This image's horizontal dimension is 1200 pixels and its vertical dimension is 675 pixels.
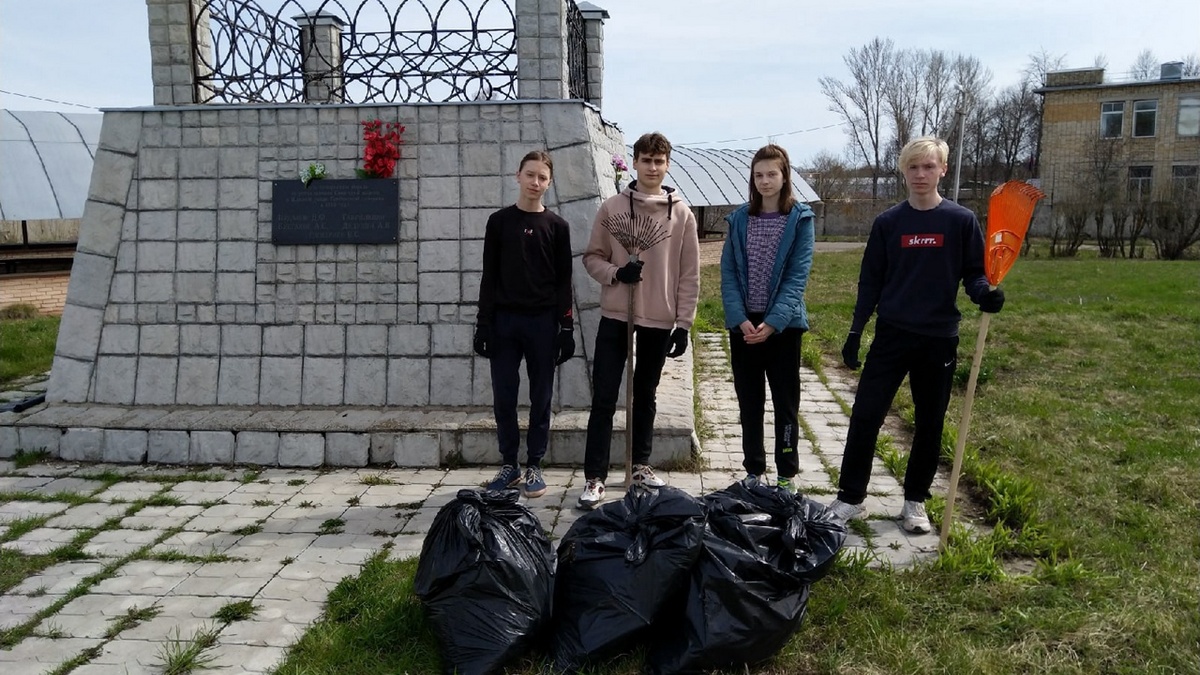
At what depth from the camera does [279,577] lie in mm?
3914

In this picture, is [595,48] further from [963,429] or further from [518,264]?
[963,429]

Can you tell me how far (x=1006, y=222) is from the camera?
3.79m

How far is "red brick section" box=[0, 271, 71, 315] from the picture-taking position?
12867 mm

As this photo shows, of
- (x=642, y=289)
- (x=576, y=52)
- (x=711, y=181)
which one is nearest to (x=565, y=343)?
(x=642, y=289)

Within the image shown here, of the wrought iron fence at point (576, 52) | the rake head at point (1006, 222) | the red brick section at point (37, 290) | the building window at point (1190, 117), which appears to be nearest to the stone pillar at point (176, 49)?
the wrought iron fence at point (576, 52)

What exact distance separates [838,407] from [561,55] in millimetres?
3586

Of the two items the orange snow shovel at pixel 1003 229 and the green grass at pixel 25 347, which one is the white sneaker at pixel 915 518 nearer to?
the orange snow shovel at pixel 1003 229

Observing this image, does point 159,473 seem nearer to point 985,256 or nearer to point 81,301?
point 81,301

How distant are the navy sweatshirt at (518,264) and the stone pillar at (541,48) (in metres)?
1.45

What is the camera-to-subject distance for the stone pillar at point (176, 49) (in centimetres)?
606

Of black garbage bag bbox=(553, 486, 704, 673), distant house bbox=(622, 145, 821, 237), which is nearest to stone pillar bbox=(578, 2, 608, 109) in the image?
black garbage bag bbox=(553, 486, 704, 673)

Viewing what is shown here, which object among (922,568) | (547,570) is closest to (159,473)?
(547,570)

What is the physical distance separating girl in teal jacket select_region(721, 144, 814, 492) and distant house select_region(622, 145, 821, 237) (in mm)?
20373

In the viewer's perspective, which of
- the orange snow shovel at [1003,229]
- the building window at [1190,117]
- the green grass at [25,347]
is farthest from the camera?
the building window at [1190,117]
